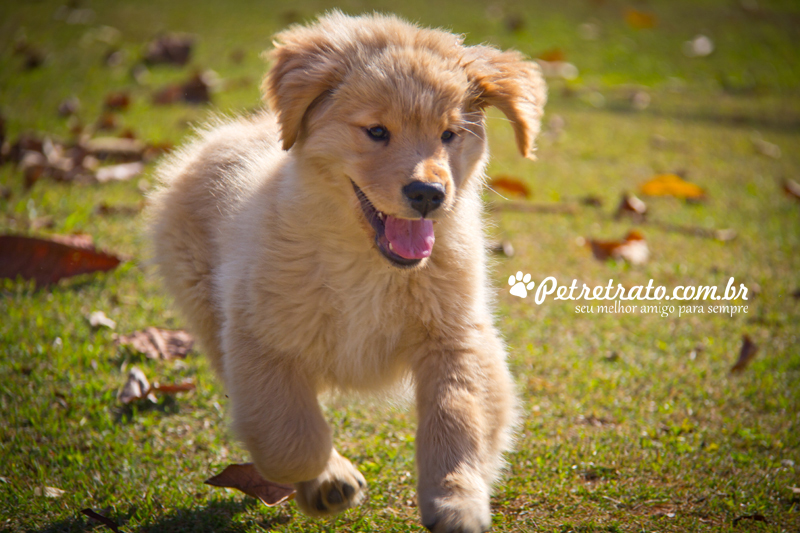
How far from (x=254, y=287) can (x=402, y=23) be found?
121cm

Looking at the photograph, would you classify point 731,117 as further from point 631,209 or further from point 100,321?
point 100,321

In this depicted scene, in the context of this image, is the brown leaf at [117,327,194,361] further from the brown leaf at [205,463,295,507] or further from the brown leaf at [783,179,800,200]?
the brown leaf at [783,179,800,200]

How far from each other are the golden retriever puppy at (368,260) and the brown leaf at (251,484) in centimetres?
9

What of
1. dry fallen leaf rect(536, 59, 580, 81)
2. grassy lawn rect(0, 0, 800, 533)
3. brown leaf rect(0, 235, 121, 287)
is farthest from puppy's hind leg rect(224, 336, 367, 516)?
dry fallen leaf rect(536, 59, 580, 81)

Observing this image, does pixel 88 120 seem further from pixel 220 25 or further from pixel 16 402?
pixel 16 402

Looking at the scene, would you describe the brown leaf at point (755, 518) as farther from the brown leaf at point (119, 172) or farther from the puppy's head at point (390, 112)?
the brown leaf at point (119, 172)

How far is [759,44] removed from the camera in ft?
33.9

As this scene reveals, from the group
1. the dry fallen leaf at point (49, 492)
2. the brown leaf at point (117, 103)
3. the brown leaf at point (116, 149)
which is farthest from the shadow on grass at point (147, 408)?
the brown leaf at point (117, 103)

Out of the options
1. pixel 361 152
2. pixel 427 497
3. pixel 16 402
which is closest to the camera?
pixel 427 497

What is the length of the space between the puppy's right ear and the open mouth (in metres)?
0.35

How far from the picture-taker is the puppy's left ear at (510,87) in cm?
274

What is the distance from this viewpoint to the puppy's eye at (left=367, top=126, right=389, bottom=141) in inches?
98.5

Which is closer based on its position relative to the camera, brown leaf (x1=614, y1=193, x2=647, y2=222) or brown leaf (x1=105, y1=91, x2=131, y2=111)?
brown leaf (x1=614, y1=193, x2=647, y2=222)

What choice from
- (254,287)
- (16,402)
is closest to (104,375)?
(16,402)
